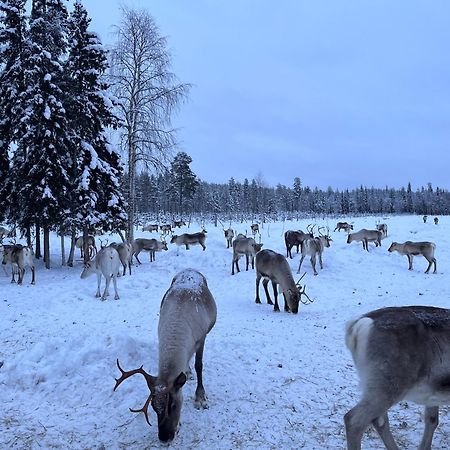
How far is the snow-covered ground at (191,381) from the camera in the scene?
4699 millimetres

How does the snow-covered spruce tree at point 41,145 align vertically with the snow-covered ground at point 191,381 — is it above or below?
above

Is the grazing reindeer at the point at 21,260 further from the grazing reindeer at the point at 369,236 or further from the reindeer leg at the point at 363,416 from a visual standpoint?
the grazing reindeer at the point at 369,236

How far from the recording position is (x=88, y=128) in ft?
62.3

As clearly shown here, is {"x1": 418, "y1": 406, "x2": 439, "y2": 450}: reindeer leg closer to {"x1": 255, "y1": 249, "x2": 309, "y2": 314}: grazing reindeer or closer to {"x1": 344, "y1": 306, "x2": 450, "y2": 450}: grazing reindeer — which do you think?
{"x1": 344, "y1": 306, "x2": 450, "y2": 450}: grazing reindeer

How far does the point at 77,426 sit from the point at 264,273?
26.8 feet

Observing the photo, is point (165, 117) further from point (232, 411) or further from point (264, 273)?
point (232, 411)

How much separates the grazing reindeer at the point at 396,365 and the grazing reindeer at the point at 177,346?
182 centimetres

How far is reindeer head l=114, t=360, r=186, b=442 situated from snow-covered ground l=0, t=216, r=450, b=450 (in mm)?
429

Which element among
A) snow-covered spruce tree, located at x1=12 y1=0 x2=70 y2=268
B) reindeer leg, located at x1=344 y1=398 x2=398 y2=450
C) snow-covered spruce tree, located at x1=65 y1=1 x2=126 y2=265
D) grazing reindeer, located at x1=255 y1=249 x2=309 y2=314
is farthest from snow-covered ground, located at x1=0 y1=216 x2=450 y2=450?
snow-covered spruce tree, located at x1=65 y1=1 x2=126 y2=265

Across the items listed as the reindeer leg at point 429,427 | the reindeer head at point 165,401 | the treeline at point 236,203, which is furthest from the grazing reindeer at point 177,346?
the treeline at point 236,203

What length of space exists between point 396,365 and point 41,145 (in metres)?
17.7

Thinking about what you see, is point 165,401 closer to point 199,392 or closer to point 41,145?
point 199,392

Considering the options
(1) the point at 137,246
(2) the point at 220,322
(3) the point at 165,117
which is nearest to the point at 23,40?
(3) the point at 165,117

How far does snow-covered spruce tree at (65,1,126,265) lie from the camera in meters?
18.0
